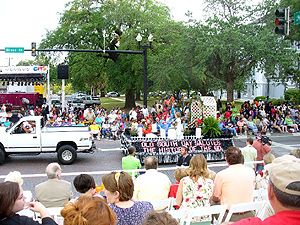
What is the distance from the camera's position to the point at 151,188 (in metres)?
5.73

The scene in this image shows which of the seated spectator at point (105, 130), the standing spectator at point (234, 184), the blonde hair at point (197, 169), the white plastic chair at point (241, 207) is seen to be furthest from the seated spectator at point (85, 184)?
the seated spectator at point (105, 130)

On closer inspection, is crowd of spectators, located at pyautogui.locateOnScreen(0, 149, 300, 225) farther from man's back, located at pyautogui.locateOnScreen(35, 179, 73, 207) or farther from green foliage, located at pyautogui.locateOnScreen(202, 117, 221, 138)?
green foliage, located at pyautogui.locateOnScreen(202, 117, 221, 138)

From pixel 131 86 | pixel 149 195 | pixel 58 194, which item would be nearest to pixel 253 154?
pixel 149 195

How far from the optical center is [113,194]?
4.31m

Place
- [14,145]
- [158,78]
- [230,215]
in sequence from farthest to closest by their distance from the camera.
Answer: [158,78]
[14,145]
[230,215]

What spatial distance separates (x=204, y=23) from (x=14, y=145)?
19.1 meters

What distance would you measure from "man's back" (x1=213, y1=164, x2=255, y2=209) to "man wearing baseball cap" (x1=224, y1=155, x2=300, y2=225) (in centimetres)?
301

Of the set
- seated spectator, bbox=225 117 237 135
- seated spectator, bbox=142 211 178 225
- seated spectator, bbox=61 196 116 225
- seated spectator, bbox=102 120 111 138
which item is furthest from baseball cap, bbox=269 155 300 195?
seated spectator, bbox=102 120 111 138

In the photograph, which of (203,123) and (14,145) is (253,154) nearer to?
(203,123)

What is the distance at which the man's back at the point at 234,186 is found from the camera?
5324mm

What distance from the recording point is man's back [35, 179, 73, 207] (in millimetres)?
5856

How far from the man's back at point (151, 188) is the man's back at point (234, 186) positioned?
0.90 meters

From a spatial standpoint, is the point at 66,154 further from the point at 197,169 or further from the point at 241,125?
the point at 241,125

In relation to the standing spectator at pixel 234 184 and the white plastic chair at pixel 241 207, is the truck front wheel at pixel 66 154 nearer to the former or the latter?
the standing spectator at pixel 234 184
